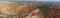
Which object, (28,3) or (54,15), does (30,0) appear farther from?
(54,15)

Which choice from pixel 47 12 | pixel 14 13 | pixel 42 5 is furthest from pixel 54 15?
pixel 14 13

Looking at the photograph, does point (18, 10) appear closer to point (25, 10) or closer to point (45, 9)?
point (25, 10)

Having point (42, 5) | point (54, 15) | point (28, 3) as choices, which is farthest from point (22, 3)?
point (54, 15)

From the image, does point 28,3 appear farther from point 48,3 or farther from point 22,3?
point 48,3

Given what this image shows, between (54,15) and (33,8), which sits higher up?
(33,8)

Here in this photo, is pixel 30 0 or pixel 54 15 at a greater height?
pixel 30 0

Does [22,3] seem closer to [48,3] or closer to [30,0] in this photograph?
[30,0]

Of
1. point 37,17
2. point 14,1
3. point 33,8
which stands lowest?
point 37,17

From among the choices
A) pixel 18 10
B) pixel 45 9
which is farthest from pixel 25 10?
pixel 45 9
